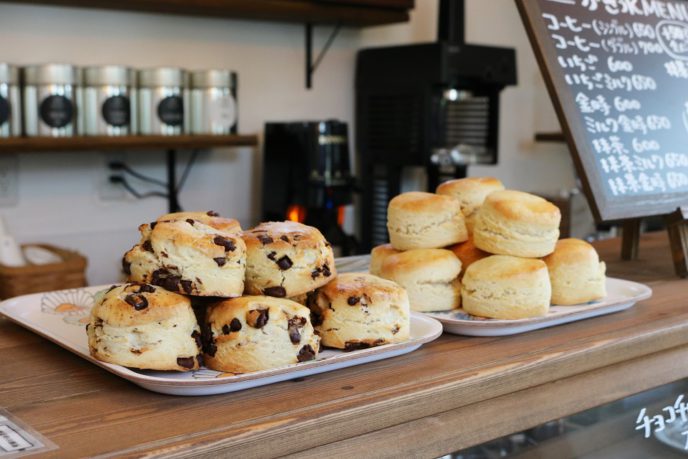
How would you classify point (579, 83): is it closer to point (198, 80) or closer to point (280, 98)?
point (198, 80)

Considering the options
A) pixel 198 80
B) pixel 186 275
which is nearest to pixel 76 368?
pixel 186 275

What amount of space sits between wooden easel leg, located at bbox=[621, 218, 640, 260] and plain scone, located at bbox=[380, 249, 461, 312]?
2.33 feet

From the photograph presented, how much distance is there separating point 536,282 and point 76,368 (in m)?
0.64

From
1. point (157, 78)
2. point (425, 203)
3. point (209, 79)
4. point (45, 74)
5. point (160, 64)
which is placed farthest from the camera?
point (160, 64)

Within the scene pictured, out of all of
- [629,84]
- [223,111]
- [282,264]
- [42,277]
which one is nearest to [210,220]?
[282,264]

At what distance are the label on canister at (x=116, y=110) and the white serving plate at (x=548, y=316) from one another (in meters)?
1.92

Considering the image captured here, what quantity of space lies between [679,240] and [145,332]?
45.7 inches

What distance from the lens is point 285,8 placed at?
328cm

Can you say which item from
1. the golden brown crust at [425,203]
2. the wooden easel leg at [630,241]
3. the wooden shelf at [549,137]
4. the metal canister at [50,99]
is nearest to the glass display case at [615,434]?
the golden brown crust at [425,203]

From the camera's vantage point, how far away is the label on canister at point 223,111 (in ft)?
10.3

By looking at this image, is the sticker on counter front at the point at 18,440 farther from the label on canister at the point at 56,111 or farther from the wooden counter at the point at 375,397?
the label on canister at the point at 56,111

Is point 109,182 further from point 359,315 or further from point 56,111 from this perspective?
point 359,315

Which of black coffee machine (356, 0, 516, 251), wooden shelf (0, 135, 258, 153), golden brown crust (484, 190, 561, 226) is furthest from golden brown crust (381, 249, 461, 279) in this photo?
black coffee machine (356, 0, 516, 251)

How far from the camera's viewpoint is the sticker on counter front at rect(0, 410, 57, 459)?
0.79 m
